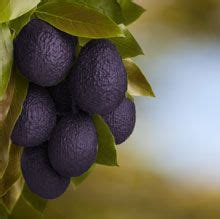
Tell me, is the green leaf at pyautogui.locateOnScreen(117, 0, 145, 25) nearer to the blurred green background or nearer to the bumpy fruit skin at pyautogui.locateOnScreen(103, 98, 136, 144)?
the bumpy fruit skin at pyautogui.locateOnScreen(103, 98, 136, 144)

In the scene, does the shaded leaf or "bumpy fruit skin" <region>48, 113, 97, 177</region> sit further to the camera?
the shaded leaf

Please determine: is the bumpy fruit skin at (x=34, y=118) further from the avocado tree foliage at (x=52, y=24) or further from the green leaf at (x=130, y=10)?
the green leaf at (x=130, y=10)

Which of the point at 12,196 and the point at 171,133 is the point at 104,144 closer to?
the point at 12,196

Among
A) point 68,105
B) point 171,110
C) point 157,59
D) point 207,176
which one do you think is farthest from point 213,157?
point 68,105

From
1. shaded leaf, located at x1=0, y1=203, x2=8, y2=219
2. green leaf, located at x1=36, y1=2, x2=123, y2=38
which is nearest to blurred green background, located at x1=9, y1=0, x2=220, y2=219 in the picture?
shaded leaf, located at x1=0, y1=203, x2=8, y2=219

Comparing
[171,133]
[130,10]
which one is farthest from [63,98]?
[171,133]

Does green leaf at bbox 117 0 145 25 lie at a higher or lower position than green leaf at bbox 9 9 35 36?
lower

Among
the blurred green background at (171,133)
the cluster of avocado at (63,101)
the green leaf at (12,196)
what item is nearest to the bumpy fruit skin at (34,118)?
the cluster of avocado at (63,101)
